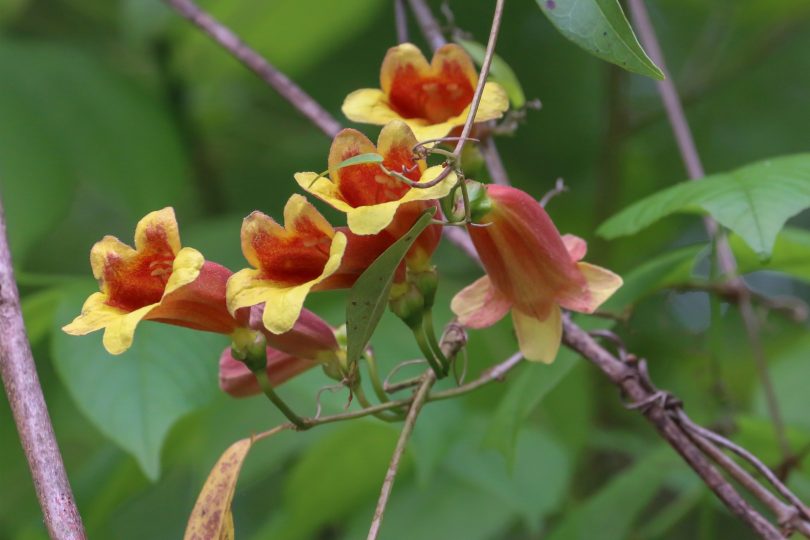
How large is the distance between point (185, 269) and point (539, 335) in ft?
1.23

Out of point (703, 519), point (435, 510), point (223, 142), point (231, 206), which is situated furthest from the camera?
point (223, 142)

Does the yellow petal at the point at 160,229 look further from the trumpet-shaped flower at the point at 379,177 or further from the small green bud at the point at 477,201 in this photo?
the small green bud at the point at 477,201

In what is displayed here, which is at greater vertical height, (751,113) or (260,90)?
(260,90)

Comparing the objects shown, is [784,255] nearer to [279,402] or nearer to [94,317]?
[279,402]

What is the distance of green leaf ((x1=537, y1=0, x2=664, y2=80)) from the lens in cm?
84

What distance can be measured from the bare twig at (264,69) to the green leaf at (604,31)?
0.52 meters

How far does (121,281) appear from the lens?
0.85 m

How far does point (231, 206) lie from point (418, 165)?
5.06 feet

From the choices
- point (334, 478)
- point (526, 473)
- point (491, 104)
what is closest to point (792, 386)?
point (526, 473)

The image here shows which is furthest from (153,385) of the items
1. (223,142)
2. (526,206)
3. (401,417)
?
(223,142)

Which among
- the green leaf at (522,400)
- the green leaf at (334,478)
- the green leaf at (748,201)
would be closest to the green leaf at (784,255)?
the green leaf at (748,201)

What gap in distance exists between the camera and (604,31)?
33.7 inches

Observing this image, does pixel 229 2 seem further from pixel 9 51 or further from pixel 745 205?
pixel 745 205

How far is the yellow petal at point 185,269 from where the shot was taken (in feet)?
2.54
